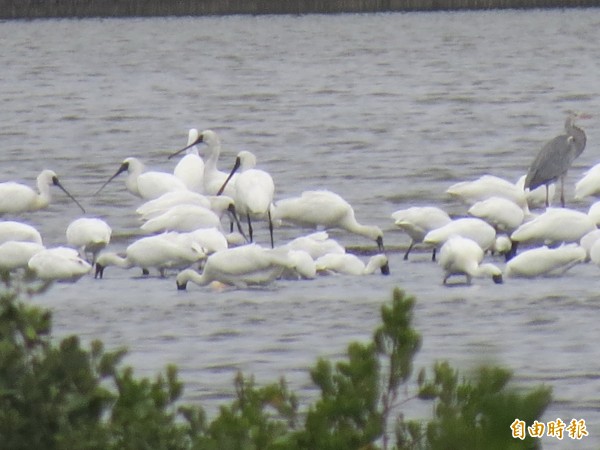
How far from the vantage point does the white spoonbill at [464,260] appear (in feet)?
30.0

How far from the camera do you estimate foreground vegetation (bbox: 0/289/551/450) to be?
3.28 meters

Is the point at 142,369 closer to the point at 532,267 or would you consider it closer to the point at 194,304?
the point at 194,304

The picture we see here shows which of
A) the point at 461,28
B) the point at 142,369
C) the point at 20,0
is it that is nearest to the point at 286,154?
the point at 142,369

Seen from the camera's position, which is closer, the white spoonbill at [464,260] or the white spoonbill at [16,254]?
the white spoonbill at [464,260]

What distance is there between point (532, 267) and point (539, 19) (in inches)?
1641

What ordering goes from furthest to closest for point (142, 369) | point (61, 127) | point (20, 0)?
point (20, 0) < point (61, 127) < point (142, 369)

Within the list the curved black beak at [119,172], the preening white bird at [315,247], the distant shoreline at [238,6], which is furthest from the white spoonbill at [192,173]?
the distant shoreline at [238,6]

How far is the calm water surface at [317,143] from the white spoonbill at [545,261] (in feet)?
0.27

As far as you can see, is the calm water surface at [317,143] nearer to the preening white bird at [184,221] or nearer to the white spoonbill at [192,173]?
the preening white bird at [184,221]

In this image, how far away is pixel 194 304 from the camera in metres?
9.04

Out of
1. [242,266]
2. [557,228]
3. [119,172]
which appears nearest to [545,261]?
[557,228]

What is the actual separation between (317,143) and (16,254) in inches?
373

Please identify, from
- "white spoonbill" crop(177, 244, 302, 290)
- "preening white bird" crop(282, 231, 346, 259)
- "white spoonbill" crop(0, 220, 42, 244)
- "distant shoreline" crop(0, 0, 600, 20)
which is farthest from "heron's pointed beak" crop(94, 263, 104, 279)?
"distant shoreline" crop(0, 0, 600, 20)

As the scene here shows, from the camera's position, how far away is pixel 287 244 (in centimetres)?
1063
